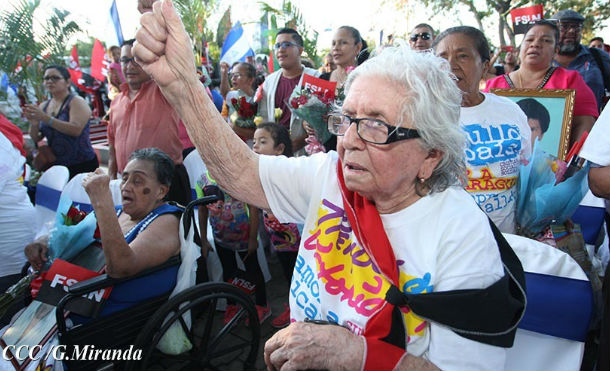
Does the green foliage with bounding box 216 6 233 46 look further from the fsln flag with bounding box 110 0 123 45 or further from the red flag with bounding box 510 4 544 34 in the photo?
the red flag with bounding box 510 4 544 34

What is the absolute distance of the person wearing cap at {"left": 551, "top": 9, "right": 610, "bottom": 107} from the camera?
400 cm

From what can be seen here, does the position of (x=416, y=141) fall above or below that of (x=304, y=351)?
above

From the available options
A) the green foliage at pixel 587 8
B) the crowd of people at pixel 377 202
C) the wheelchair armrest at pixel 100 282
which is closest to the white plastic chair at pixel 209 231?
the wheelchair armrest at pixel 100 282

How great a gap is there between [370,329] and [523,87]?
2.92 metres

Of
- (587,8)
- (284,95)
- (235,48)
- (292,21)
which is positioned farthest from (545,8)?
(284,95)

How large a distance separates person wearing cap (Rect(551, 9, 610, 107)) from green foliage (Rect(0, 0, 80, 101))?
9373mm

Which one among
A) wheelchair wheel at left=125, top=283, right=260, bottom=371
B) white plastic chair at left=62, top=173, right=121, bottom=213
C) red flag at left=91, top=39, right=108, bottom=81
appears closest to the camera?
wheelchair wheel at left=125, top=283, right=260, bottom=371

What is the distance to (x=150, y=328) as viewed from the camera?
2123 millimetres

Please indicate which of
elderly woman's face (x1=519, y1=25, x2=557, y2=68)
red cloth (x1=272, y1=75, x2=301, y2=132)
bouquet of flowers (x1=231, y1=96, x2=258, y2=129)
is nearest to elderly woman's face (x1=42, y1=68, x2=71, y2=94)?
bouquet of flowers (x1=231, y1=96, x2=258, y2=129)

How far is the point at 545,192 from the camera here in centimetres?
204

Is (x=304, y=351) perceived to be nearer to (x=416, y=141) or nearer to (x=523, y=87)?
(x=416, y=141)

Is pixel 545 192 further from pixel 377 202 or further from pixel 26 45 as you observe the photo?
pixel 26 45

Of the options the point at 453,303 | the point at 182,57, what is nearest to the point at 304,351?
the point at 453,303

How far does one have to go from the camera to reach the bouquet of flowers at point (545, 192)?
6.57 ft
